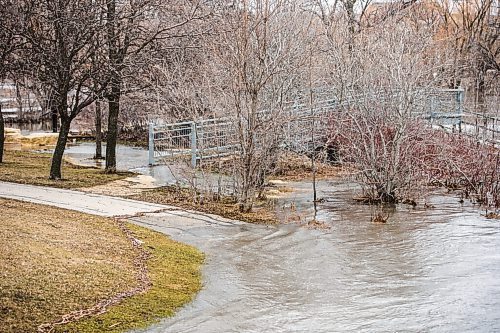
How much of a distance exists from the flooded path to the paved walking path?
84 cm

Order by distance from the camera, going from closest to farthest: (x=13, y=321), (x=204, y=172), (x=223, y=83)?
(x=13, y=321)
(x=223, y=83)
(x=204, y=172)

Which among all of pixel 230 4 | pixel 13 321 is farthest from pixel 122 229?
pixel 230 4

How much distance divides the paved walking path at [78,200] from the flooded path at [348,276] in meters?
0.84

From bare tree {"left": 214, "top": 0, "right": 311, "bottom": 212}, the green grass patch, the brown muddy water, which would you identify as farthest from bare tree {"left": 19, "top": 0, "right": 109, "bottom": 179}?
the green grass patch

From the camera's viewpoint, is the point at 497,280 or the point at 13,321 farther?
the point at 497,280

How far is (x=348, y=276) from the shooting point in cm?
977

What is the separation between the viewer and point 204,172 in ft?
51.6

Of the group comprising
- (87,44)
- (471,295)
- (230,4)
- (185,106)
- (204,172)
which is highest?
(230,4)

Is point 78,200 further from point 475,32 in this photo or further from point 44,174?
point 475,32

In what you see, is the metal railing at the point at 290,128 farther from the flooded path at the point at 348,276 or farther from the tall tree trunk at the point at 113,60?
the flooded path at the point at 348,276

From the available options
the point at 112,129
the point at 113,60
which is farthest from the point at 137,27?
the point at 112,129

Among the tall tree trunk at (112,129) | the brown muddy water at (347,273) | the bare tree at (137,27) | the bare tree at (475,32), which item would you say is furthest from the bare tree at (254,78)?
the bare tree at (475,32)

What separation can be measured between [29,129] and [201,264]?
29.0m

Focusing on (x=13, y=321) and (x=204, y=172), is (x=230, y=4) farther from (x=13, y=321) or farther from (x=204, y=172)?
(x=13, y=321)
